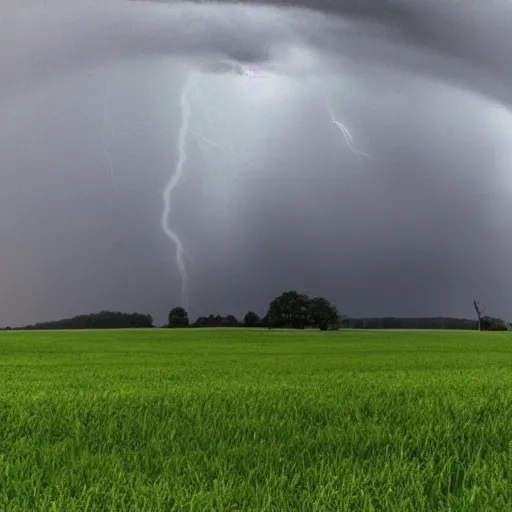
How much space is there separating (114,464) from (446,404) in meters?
4.74

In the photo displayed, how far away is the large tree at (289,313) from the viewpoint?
76062 millimetres

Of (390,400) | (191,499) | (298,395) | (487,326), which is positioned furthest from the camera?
(487,326)

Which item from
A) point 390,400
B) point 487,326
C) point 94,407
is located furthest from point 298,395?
point 487,326

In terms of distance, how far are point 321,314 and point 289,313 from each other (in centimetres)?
436

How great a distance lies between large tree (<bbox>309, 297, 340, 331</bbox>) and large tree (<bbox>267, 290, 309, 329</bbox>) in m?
0.81

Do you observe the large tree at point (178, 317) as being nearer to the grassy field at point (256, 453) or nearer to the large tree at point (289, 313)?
the large tree at point (289, 313)

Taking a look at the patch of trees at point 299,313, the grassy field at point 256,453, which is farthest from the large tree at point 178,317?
the grassy field at point 256,453

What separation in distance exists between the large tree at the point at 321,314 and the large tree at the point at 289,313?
81 cm

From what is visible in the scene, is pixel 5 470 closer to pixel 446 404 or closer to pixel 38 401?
pixel 38 401

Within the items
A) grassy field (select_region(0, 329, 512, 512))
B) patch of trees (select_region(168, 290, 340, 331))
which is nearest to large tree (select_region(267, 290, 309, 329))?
patch of trees (select_region(168, 290, 340, 331))

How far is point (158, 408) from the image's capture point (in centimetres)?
732

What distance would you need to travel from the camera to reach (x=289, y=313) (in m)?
76.3

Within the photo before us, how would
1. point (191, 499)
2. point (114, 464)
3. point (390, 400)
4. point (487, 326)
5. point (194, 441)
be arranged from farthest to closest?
point (487, 326), point (390, 400), point (194, 441), point (114, 464), point (191, 499)

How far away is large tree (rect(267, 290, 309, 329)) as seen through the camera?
250 feet
